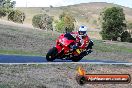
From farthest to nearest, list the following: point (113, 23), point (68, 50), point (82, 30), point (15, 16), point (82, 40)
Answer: point (15, 16), point (113, 23), point (68, 50), point (82, 40), point (82, 30)

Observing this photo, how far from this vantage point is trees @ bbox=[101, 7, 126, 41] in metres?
98.6

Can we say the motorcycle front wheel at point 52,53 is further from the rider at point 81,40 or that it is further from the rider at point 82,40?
the rider at point 82,40

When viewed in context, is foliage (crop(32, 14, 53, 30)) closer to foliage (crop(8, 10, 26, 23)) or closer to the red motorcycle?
foliage (crop(8, 10, 26, 23))

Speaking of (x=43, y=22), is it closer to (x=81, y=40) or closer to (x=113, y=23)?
(x=113, y=23)

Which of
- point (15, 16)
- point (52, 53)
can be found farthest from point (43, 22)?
point (52, 53)

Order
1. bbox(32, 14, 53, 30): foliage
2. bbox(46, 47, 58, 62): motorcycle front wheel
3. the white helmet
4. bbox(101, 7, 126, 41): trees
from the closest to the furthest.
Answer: the white helmet < bbox(46, 47, 58, 62): motorcycle front wheel < bbox(101, 7, 126, 41): trees < bbox(32, 14, 53, 30): foliage

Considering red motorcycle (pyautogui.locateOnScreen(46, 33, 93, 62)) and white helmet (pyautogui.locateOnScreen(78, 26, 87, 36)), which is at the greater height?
white helmet (pyautogui.locateOnScreen(78, 26, 87, 36))

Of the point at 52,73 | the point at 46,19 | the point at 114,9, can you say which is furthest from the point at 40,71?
the point at 46,19

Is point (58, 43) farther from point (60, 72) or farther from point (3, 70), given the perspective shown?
point (60, 72)

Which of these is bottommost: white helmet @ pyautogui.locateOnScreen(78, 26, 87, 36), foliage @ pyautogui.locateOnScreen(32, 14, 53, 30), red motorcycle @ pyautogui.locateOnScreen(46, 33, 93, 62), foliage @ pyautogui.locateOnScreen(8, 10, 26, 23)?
foliage @ pyautogui.locateOnScreen(32, 14, 53, 30)

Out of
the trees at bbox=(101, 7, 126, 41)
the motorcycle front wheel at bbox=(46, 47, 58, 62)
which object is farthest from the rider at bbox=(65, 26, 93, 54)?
the trees at bbox=(101, 7, 126, 41)

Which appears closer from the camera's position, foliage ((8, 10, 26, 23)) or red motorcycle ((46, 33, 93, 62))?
red motorcycle ((46, 33, 93, 62))

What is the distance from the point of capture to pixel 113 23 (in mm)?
99250

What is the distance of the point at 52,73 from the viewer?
20.1m
